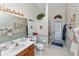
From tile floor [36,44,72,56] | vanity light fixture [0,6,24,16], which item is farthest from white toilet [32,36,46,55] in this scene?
vanity light fixture [0,6,24,16]

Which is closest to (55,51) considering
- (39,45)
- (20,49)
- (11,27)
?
(39,45)

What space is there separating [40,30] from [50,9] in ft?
0.71

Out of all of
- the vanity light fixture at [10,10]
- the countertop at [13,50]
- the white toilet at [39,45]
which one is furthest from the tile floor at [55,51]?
the vanity light fixture at [10,10]

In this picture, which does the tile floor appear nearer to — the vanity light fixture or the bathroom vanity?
the bathroom vanity

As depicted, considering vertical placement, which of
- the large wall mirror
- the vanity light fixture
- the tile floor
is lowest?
the tile floor

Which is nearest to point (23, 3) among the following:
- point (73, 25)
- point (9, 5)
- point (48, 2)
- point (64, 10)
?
point (9, 5)

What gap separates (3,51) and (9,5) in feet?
1.34

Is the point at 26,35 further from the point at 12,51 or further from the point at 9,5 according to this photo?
the point at 9,5

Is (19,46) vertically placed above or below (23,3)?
below

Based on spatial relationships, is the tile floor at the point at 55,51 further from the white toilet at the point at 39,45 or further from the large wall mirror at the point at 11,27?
the large wall mirror at the point at 11,27

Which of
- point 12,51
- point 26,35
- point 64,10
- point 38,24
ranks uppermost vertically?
point 64,10

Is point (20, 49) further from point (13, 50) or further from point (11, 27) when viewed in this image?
point (11, 27)

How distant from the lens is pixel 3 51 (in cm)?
93

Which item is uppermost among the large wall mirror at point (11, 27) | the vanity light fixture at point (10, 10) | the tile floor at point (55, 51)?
the vanity light fixture at point (10, 10)
